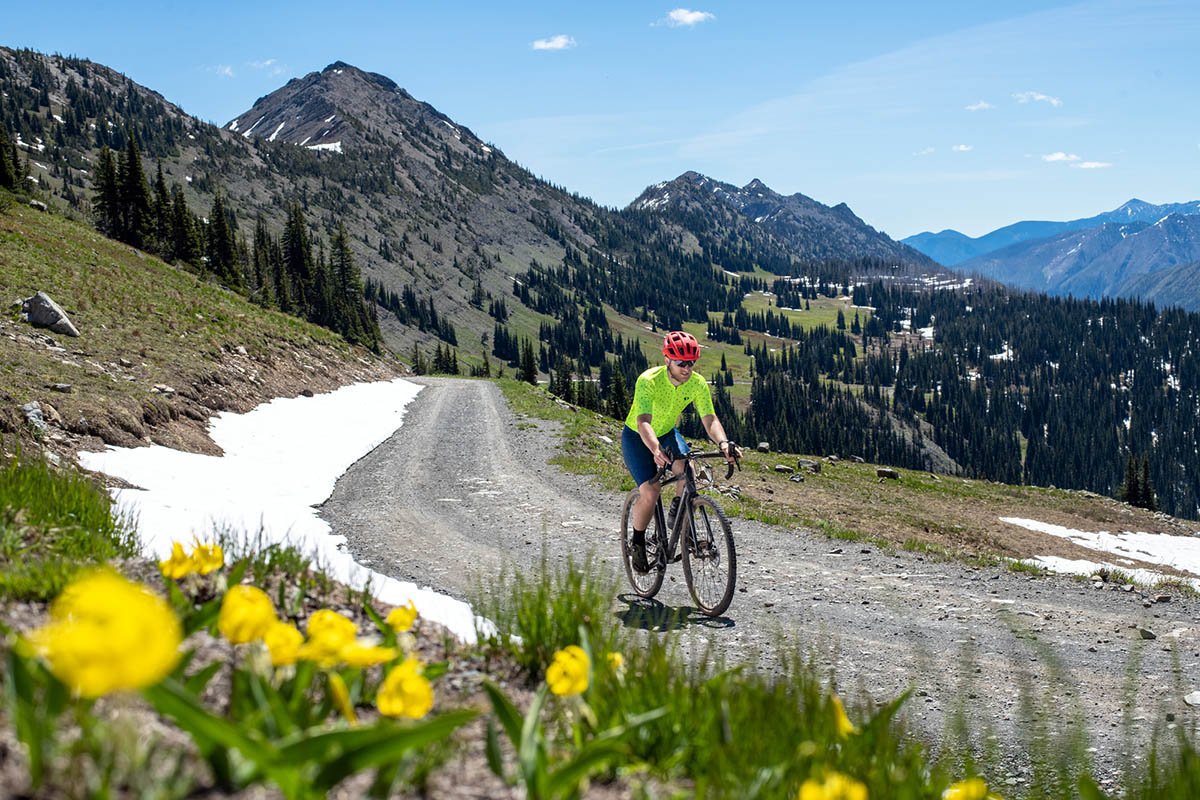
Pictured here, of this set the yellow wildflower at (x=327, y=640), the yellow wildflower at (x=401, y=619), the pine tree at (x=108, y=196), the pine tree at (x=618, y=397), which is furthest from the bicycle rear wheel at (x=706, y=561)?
the pine tree at (x=618, y=397)

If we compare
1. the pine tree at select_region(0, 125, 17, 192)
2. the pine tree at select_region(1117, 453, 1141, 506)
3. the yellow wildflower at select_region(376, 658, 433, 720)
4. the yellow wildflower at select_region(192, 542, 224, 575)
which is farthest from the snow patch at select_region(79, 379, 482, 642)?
the pine tree at select_region(1117, 453, 1141, 506)

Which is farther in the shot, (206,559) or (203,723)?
(206,559)

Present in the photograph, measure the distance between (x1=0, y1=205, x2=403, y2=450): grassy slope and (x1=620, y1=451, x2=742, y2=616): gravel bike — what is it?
10.6 metres

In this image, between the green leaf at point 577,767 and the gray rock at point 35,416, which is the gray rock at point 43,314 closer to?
the gray rock at point 35,416

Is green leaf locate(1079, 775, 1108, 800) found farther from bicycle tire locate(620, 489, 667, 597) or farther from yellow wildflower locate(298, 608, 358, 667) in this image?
bicycle tire locate(620, 489, 667, 597)

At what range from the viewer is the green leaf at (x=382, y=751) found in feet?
5.83

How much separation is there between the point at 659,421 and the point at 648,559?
5.87ft

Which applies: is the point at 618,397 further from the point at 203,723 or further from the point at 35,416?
the point at 203,723

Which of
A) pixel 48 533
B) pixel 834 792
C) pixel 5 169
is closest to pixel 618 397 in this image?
pixel 5 169

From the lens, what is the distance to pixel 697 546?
309 inches

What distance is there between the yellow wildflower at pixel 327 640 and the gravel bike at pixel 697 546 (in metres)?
5.59

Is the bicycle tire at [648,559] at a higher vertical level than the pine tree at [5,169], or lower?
lower

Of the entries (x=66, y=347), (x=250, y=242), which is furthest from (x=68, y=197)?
(x=66, y=347)

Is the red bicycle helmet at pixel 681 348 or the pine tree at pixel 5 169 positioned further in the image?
the pine tree at pixel 5 169
